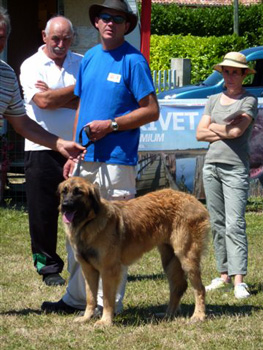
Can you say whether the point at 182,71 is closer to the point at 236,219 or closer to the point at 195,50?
the point at 195,50

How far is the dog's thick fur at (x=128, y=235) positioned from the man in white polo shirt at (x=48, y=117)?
1.52 metres

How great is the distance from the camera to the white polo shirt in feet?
24.1

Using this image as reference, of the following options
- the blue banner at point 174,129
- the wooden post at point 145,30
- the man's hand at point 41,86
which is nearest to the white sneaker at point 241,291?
the man's hand at point 41,86

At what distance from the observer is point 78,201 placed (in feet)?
18.5

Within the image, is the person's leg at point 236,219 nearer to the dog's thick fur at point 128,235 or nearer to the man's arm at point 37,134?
the dog's thick fur at point 128,235

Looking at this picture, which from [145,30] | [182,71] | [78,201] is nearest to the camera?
[78,201]

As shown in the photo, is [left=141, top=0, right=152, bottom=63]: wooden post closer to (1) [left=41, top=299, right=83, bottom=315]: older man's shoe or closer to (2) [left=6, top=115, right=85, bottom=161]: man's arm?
(2) [left=6, top=115, right=85, bottom=161]: man's arm

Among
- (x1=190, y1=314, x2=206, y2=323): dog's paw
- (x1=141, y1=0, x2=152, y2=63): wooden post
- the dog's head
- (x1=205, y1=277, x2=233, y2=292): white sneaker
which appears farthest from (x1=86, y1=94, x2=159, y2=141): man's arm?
(x1=141, y1=0, x2=152, y2=63): wooden post

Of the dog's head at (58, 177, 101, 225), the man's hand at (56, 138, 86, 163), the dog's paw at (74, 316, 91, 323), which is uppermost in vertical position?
the man's hand at (56, 138, 86, 163)

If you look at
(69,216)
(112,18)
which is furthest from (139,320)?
(112,18)

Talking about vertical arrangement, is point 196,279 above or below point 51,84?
below

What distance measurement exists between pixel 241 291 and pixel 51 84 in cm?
258

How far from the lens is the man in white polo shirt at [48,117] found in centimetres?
721

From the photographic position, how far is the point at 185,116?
12172 mm
